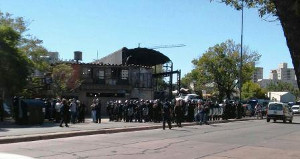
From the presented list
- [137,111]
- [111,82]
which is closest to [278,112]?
[137,111]

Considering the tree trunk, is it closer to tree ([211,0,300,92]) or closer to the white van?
tree ([211,0,300,92])

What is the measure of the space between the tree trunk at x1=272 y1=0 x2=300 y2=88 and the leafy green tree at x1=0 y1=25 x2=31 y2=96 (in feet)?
74.8

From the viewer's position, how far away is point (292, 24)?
451 cm

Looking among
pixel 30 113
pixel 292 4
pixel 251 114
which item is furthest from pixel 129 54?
pixel 292 4

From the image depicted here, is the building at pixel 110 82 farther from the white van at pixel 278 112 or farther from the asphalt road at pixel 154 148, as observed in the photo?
the asphalt road at pixel 154 148

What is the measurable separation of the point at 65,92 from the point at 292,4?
120 ft

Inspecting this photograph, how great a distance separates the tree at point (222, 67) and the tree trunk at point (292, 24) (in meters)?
61.1

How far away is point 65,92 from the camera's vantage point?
39781 millimetres

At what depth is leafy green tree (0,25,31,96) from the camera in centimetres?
2545

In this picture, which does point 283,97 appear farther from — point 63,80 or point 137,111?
point 137,111

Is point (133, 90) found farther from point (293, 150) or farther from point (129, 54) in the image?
point (293, 150)

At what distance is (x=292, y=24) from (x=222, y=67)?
61389mm

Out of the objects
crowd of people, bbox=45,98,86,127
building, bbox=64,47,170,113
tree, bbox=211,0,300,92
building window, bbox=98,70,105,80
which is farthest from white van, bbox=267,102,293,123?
tree, bbox=211,0,300,92

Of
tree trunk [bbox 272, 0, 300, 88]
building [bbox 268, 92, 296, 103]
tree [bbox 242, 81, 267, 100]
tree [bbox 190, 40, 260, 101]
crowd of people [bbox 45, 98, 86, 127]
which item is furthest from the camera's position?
building [bbox 268, 92, 296, 103]
